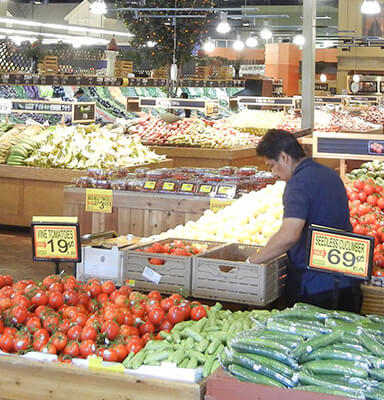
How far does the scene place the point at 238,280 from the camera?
4121 millimetres

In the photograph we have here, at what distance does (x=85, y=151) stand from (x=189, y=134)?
2.94 meters

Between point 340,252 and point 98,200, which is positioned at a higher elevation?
point 98,200

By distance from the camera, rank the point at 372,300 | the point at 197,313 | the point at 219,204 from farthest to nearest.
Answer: the point at 219,204, the point at 372,300, the point at 197,313

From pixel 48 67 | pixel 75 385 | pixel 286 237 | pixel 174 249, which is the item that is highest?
pixel 48 67

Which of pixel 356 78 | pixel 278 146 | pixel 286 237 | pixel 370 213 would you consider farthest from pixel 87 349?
pixel 356 78

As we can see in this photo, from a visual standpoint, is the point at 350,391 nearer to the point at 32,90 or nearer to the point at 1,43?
the point at 32,90

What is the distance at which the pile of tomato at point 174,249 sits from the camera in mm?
4387

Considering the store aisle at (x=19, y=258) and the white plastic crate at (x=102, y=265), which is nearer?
the white plastic crate at (x=102, y=265)

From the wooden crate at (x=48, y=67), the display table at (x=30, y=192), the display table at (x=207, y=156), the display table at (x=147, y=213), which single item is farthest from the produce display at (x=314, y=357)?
the wooden crate at (x=48, y=67)

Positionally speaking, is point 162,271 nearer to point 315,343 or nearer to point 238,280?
point 238,280

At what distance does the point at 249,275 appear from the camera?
13.4 feet

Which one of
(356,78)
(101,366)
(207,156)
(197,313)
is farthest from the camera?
(356,78)

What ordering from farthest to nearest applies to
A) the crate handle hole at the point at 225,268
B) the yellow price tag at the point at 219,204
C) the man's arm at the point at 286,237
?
the yellow price tag at the point at 219,204 → the crate handle hole at the point at 225,268 → the man's arm at the point at 286,237

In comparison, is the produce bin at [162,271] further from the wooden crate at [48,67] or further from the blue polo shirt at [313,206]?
the wooden crate at [48,67]
